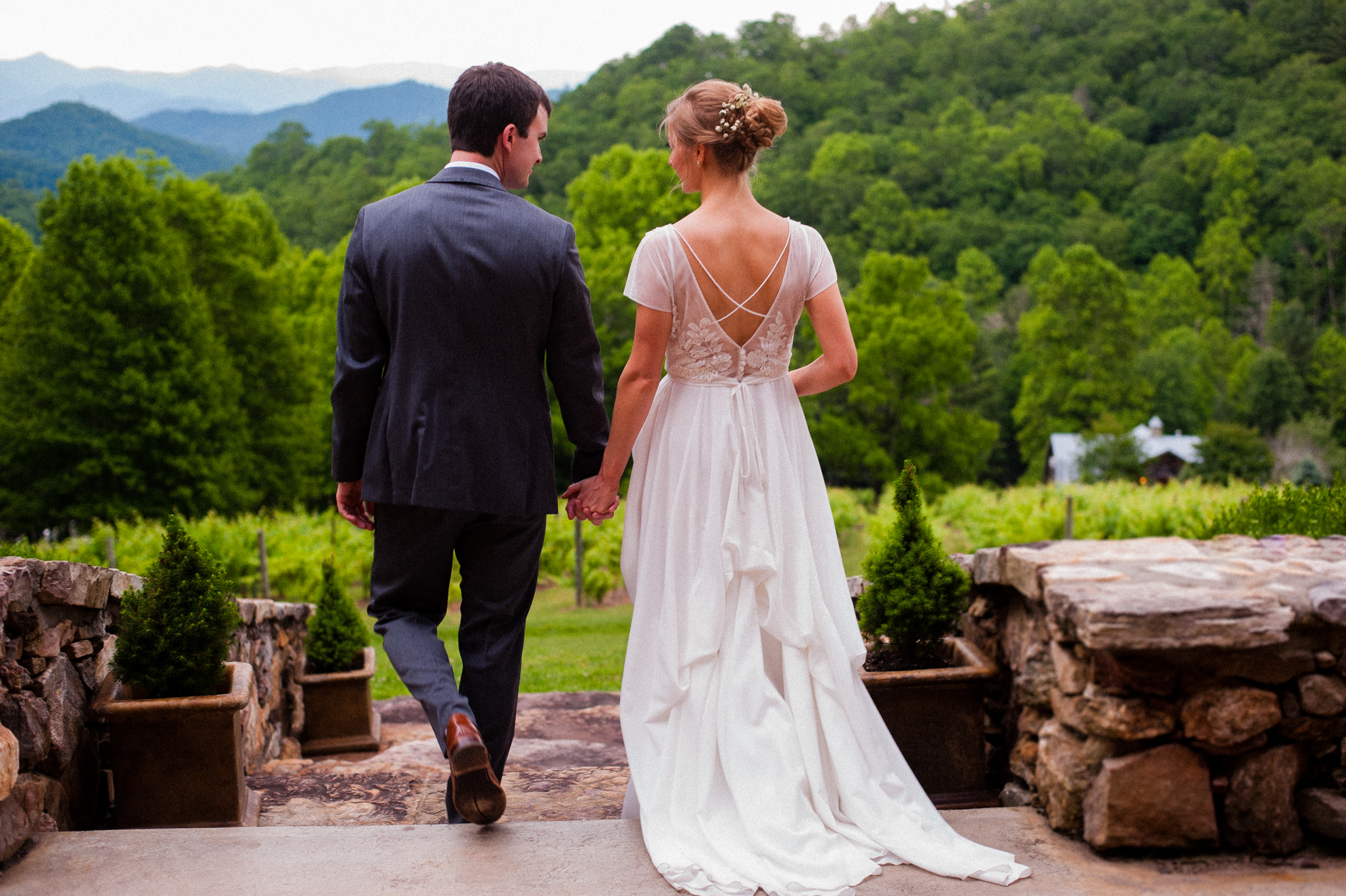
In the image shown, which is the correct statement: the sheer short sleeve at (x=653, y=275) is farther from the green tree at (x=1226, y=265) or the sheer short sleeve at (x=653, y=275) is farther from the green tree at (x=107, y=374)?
the green tree at (x=1226, y=265)

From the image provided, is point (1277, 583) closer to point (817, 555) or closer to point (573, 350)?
point (817, 555)

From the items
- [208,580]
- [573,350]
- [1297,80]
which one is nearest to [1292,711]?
[573,350]

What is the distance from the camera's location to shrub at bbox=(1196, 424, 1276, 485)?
106 ft

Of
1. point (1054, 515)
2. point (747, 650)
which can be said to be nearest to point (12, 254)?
point (1054, 515)

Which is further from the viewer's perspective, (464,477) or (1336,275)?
(1336,275)

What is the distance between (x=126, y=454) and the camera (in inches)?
859

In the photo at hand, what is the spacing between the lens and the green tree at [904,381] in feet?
105

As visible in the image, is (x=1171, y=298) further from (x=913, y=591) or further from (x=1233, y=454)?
(x=913, y=591)

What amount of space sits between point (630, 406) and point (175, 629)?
154 centimetres

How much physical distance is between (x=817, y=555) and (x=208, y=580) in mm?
1897

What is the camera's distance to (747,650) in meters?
2.69

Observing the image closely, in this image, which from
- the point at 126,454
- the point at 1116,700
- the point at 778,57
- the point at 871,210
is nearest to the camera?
the point at 1116,700

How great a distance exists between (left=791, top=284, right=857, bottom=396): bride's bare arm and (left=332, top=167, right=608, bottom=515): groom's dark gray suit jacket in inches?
17.0

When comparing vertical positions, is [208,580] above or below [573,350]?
below
